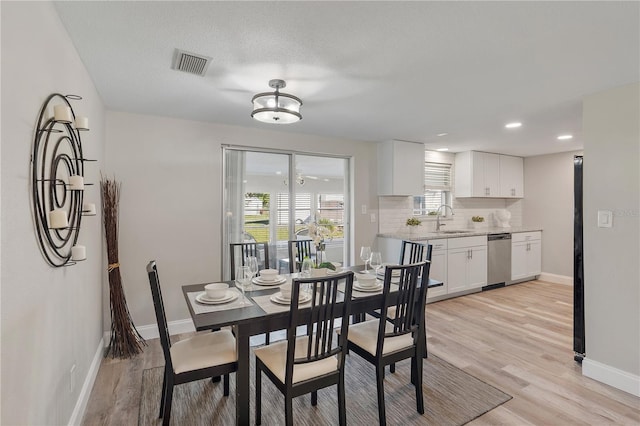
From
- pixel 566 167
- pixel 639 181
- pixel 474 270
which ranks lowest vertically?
pixel 474 270

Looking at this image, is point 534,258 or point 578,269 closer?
point 578,269

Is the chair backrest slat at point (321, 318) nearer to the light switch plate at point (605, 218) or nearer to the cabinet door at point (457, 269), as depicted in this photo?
the light switch plate at point (605, 218)

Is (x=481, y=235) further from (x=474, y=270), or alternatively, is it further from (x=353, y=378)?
(x=353, y=378)

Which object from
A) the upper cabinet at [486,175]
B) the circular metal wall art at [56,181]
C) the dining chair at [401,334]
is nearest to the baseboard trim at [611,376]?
the dining chair at [401,334]

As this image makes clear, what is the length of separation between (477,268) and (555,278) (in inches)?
77.6

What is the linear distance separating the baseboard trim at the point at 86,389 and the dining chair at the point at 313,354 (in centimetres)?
114

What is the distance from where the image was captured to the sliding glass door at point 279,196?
387 centimetres

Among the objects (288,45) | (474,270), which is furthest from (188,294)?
(474,270)

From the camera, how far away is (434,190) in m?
5.64

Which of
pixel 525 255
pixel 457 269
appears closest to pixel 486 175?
pixel 525 255

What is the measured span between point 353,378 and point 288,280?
948 millimetres

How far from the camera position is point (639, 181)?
2406 millimetres

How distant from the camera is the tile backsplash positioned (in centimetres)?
499

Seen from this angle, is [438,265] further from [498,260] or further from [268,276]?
[268,276]
